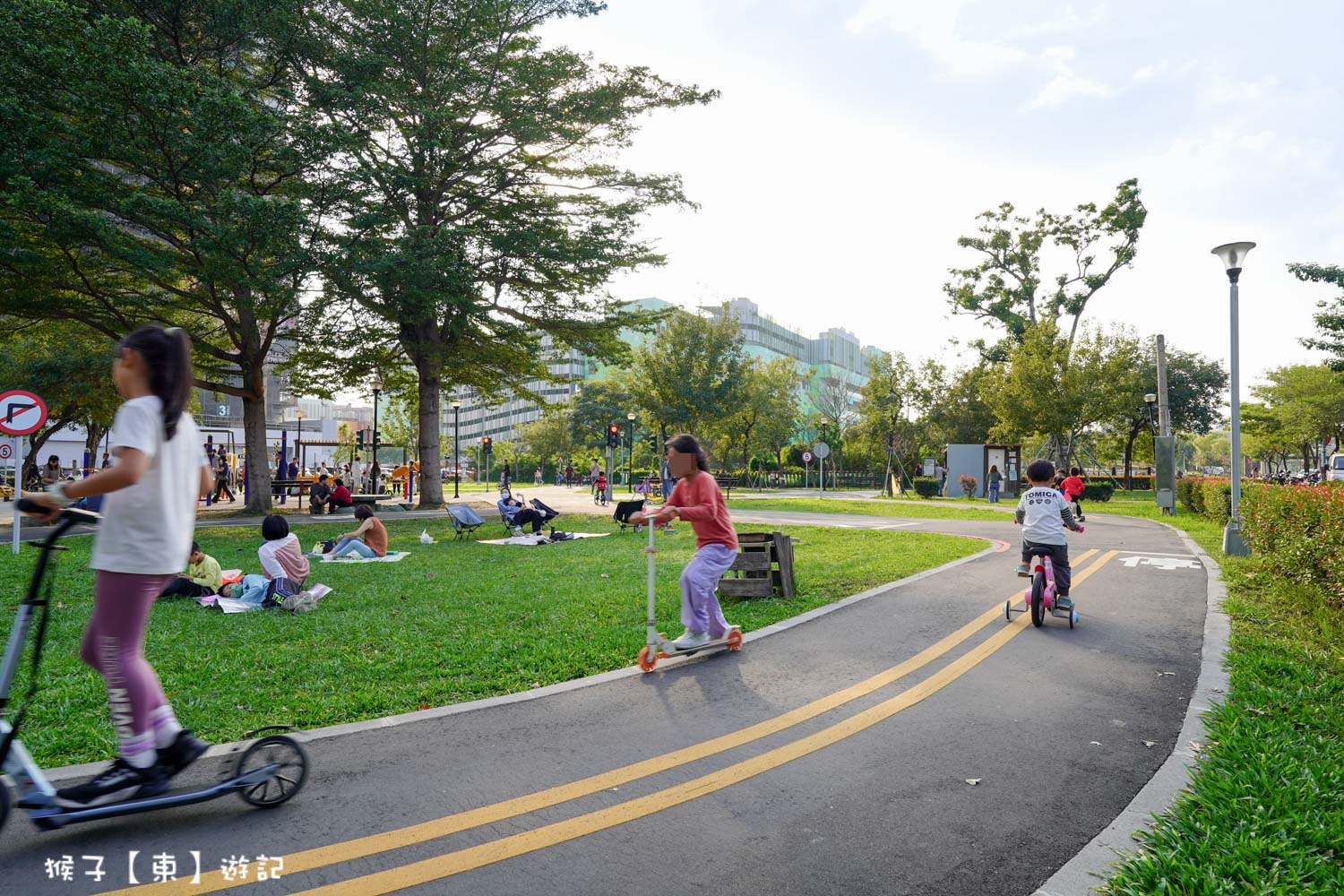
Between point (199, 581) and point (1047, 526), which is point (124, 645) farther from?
point (1047, 526)

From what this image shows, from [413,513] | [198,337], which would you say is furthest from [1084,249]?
[198,337]

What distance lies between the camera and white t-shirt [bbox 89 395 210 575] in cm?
290

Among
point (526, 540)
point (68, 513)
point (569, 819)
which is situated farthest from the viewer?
point (526, 540)

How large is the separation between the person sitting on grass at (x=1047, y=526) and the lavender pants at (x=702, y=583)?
318cm

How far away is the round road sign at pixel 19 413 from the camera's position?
11578 mm

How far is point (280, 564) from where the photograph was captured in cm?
830

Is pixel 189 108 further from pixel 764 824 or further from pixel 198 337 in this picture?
pixel 764 824

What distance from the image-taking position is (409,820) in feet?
10.6

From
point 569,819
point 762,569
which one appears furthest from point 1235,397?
point 569,819

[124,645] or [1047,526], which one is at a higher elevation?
[1047,526]

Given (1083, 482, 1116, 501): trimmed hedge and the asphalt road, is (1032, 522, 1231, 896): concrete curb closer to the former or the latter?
the asphalt road

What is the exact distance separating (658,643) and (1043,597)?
12.8 feet

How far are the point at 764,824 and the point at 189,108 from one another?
17.7m

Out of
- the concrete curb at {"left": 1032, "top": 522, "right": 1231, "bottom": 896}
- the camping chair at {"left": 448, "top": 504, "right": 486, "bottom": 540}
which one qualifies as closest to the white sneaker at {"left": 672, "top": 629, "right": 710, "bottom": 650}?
the concrete curb at {"left": 1032, "top": 522, "right": 1231, "bottom": 896}
